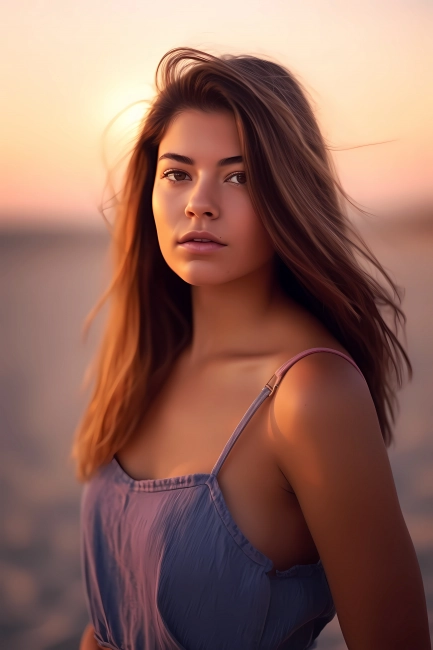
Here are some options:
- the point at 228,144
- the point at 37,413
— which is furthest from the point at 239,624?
the point at 37,413

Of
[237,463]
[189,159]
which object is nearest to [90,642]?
[237,463]

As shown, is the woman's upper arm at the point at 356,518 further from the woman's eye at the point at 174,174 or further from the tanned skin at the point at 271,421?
the woman's eye at the point at 174,174

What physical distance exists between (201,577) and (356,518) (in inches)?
9.4

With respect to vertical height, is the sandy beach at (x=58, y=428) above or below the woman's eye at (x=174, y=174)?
below

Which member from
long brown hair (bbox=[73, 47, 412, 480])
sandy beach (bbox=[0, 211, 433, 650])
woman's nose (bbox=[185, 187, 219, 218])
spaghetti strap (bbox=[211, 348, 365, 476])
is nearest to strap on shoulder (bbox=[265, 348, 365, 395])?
spaghetti strap (bbox=[211, 348, 365, 476])

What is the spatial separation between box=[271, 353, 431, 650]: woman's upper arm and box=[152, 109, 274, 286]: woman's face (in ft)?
0.81

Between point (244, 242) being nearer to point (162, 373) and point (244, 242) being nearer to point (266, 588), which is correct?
point (162, 373)

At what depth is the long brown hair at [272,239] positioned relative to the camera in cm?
108

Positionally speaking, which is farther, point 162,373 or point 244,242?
point 162,373

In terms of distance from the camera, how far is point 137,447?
48.0 inches

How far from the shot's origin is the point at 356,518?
A: 0.95 m

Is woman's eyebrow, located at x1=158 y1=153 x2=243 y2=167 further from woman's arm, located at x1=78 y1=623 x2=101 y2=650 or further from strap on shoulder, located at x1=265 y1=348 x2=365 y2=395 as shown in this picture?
woman's arm, located at x1=78 y1=623 x2=101 y2=650

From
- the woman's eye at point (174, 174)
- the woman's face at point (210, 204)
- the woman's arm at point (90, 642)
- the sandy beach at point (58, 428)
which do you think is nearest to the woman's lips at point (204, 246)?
the woman's face at point (210, 204)

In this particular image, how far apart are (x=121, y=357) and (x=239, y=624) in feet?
1.91
